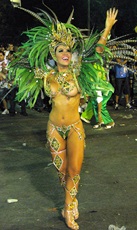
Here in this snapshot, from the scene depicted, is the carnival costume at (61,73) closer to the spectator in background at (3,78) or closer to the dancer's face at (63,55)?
the dancer's face at (63,55)

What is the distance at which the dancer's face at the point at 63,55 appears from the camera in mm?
5188

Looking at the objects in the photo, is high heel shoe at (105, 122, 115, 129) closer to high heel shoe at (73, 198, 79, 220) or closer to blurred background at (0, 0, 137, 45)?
high heel shoe at (73, 198, 79, 220)

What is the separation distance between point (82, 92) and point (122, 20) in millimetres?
34946

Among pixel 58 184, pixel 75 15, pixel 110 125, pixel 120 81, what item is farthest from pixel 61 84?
pixel 75 15

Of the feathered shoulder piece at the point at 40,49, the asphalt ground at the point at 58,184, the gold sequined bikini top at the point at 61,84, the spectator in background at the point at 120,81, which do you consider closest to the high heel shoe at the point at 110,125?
the asphalt ground at the point at 58,184

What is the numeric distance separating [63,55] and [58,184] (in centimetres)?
228

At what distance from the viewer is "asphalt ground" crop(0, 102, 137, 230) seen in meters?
5.42

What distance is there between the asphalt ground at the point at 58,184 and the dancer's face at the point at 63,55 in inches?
A: 70.3

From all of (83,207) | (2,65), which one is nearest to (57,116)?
(83,207)

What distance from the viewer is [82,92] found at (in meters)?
5.29

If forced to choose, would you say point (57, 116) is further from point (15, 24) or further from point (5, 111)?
point (15, 24)

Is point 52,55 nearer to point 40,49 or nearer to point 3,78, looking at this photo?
point 40,49

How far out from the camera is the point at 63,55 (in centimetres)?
519

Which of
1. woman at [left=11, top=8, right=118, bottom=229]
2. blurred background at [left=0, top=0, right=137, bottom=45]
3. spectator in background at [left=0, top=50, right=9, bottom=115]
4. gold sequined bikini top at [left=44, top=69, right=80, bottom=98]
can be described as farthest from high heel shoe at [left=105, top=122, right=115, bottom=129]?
blurred background at [left=0, top=0, right=137, bottom=45]
